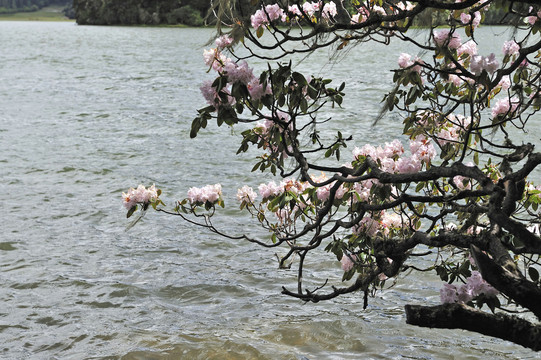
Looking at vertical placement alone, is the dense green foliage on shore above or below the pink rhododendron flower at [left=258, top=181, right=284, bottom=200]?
above

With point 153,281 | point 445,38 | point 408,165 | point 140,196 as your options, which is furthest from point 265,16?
point 153,281

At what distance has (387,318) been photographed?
6.86 meters

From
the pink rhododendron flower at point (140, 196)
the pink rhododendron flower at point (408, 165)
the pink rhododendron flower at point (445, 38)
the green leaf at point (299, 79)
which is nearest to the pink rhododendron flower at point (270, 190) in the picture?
the pink rhododendron flower at point (140, 196)

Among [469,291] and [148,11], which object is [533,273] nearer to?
[469,291]

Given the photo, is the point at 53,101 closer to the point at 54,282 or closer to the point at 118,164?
the point at 118,164

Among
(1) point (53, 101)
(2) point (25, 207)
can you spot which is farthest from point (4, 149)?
(1) point (53, 101)

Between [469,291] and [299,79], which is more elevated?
[299,79]

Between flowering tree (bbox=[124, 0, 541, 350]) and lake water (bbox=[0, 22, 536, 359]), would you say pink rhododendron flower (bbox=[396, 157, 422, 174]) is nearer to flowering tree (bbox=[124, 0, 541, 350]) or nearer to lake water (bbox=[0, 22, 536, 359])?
flowering tree (bbox=[124, 0, 541, 350])

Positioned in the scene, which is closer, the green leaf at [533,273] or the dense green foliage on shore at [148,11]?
the green leaf at [533,273]

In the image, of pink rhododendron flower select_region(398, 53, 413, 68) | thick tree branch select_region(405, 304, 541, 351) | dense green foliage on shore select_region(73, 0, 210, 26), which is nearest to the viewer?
thick tree branch select_region(405, 304, 541, 351)

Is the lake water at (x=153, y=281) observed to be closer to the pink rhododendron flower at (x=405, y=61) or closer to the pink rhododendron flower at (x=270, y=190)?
the pink rhododendron flower at (x=270, y=190)

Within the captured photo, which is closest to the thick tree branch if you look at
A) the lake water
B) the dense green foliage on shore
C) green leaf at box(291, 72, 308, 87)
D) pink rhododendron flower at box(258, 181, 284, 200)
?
green leaf at box(291, 72, 308, 87)

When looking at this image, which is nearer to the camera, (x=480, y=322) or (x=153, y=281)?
(x=480, y=322)

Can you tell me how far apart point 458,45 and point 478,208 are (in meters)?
1.48
